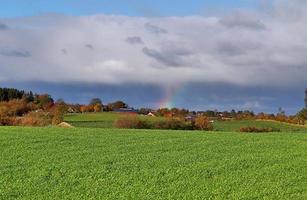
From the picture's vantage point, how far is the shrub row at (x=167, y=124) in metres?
51.8

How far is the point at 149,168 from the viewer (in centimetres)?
1641

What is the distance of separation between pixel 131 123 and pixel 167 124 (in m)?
3.67

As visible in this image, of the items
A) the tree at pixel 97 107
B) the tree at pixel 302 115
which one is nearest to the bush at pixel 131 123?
the tree at pixel 302 115

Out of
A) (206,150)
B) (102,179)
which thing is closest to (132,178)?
(102,179)

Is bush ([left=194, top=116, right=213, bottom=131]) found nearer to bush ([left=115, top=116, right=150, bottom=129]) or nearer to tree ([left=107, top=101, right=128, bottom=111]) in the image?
bush ([left=115, top=116, right=150, bottom=129])

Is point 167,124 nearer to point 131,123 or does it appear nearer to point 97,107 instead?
point 131,123

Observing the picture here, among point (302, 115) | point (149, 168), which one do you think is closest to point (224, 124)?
point (302, 115)

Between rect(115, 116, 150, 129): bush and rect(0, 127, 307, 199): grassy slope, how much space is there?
2692cm

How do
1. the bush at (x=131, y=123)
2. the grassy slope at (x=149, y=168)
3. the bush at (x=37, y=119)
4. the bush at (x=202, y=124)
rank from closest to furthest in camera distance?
the grassy slope at (x=149, y=168), the bush at (x=37, y=119), the bush at (x=131, y=123), the bush at (x=202, y=124)

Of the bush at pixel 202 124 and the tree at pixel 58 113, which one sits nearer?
the bush at pixel 202 124

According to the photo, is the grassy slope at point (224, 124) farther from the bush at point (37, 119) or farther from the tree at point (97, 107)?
Result: the tree at point (97, 107)

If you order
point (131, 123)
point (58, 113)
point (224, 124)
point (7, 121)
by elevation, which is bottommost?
point (7, 121)

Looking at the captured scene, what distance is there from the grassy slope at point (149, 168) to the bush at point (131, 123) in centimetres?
2692

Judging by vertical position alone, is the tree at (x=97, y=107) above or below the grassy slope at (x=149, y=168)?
above
